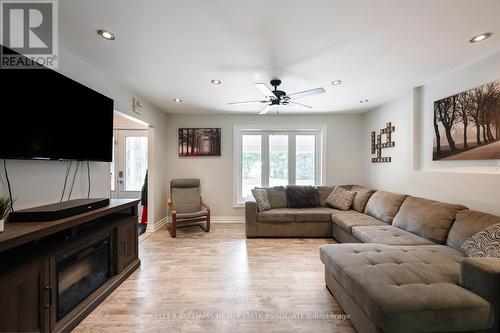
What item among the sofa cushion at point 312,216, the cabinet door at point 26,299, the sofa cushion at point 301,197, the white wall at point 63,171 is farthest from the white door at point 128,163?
the cabinet door at point 26,299

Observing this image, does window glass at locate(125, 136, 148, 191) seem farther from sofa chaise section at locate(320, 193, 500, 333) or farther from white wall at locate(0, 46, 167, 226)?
sofa chaise section at locate(320, 193, 500, 333)

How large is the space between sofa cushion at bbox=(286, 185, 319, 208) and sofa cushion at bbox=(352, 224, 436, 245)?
1.30 metres

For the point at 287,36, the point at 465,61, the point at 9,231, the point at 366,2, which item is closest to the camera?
the point at 9,231

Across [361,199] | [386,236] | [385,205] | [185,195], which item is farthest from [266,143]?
[386,236]

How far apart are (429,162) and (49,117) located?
4358mm

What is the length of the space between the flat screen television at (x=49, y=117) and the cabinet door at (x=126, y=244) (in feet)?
2.72

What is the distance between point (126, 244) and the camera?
8.39 ft

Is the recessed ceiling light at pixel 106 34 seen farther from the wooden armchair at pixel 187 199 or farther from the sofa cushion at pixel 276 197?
the sofa cushion at pixel 276 197

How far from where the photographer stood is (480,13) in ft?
5.39

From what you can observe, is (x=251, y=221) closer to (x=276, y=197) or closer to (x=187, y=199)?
(x=276, y=197)

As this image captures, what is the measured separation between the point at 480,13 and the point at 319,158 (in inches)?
136

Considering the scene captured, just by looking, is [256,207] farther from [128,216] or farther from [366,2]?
[366,2]

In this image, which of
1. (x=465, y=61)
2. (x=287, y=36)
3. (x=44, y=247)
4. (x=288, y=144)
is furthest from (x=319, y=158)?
(x=44, y=247)

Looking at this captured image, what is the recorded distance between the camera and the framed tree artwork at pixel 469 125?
224cm
